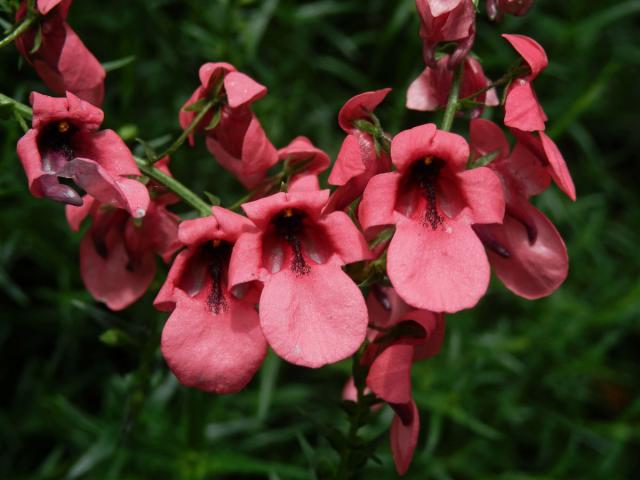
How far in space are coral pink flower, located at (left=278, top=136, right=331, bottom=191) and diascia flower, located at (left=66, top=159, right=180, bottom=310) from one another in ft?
0.60

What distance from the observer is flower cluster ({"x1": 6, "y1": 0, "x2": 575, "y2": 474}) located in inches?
38.7

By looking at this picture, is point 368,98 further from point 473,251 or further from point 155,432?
point 155,432

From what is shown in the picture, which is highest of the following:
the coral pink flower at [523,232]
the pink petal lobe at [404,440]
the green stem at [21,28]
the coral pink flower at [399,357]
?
the green stem at [21,28]

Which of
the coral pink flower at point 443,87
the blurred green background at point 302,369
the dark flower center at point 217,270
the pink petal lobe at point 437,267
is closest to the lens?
the pink petal lobe at point 437,267

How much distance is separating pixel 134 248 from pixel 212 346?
1.00 ft

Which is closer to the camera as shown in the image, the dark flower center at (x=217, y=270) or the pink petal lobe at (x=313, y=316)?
the pink petal lobe at (x=313, y=316)

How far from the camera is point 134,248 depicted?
1.27m

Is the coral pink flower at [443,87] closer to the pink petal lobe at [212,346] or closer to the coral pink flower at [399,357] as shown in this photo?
the coral pink flower at [399,357]

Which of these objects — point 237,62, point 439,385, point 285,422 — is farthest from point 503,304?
point 237,62

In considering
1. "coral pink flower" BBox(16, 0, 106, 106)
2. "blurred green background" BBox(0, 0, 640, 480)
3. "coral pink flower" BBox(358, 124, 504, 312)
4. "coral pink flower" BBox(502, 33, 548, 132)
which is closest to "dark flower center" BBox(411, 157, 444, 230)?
"coral pink flower" BBox(358, 124, 504, 312)

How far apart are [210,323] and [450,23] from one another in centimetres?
49

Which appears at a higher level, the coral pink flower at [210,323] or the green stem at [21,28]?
the green stem at [21,28]

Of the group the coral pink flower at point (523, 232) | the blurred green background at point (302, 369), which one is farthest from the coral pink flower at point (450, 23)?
the blurred green background at point (302, 369)

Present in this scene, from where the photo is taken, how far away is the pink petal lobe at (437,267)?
3.13ft
